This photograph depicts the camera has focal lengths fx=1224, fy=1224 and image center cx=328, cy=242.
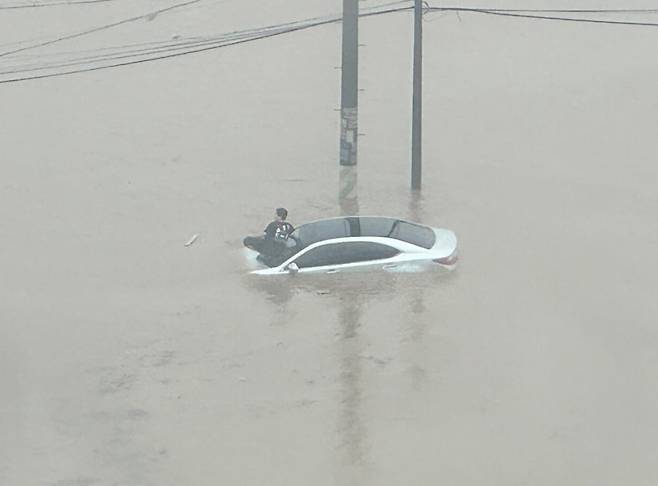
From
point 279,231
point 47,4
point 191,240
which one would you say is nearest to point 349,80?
point 191,240

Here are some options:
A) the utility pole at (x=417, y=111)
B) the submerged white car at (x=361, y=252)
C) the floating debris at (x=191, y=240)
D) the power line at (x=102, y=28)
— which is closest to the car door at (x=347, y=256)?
the submerged white car at (x=361, y=252)

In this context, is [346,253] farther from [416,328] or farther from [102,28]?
[102,28]

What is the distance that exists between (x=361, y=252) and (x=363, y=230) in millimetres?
393

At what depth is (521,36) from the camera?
32.3m

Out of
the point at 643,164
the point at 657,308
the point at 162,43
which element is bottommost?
the point at 657,308

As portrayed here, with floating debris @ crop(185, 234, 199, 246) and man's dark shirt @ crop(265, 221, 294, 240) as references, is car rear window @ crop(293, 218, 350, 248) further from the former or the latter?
floating debris @ crop(185, 234, 199, 246)

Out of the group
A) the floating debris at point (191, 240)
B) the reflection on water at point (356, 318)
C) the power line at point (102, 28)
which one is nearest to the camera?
the reflection on water at point (356, 318)

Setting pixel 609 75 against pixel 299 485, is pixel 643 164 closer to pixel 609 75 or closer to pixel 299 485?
pixel 609 75

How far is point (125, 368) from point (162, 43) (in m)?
18.6

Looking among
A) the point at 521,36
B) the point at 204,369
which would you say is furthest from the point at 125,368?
the point at 521,36

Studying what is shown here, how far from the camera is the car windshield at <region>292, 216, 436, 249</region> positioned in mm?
16844

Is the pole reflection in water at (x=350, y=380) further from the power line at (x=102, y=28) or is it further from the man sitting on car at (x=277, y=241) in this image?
the power line at (x=102, y=28)

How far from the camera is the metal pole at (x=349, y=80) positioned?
20969 mm

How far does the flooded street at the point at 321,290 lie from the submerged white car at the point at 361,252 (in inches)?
8.7
